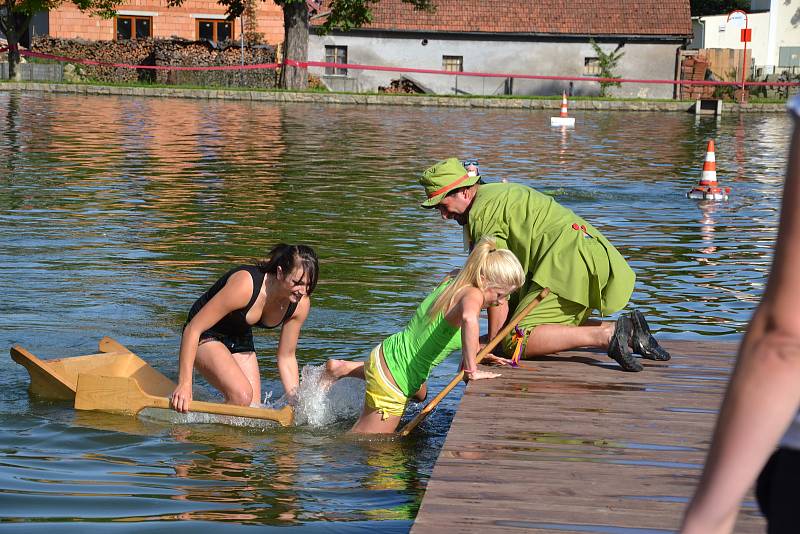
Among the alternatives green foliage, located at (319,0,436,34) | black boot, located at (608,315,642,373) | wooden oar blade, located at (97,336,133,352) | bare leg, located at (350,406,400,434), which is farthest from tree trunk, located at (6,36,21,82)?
black boot, located at (608,315,642,373)

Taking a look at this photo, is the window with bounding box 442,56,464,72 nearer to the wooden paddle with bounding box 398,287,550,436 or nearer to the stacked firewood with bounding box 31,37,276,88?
the stacked firewood with bounding box 31,37,276,88

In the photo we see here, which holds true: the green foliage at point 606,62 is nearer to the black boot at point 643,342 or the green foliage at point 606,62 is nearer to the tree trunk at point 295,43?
the tree trunk at point 295,43

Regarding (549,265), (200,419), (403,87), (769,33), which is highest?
(769,33)

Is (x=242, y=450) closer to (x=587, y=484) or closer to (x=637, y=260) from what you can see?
(x=587, y=484)

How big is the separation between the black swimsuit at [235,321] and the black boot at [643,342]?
1.95m

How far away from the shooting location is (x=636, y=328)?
6.83m

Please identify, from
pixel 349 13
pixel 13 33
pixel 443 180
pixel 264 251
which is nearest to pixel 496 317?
pixel 443 180

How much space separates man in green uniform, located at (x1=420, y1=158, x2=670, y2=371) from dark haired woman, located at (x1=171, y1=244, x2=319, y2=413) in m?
0.84

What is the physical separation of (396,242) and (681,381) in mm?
6613

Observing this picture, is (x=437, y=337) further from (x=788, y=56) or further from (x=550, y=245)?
(x=788, y=56)

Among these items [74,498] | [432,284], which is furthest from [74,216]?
[74,498]

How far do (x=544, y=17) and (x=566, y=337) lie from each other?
42.3 m

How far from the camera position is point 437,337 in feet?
20.3

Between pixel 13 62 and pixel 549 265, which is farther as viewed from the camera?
pixel 13 62
